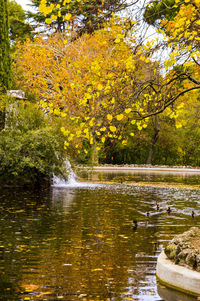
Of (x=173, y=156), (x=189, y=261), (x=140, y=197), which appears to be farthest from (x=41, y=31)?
(x=189, y=261)

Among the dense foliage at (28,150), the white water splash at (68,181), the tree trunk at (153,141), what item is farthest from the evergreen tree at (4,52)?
the tree trunk at (153,141)

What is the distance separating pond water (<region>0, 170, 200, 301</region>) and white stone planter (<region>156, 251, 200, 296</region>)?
0.42 feet

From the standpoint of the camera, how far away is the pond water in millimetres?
6517

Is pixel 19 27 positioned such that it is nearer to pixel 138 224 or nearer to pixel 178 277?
pixel 138 224

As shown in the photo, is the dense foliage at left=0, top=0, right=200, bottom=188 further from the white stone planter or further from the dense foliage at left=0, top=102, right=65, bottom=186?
the white stone planter

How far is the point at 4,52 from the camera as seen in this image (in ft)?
90.7

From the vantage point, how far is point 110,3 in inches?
326

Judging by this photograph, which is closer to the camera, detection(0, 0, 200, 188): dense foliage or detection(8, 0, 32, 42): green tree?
detection(0, 0, 200, 188): dense foliage

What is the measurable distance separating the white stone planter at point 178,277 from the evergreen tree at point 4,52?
21440 mm

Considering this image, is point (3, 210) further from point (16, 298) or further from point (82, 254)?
point (16, 298)

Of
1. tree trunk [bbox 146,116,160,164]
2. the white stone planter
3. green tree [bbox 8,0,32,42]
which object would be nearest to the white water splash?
the white stone planter

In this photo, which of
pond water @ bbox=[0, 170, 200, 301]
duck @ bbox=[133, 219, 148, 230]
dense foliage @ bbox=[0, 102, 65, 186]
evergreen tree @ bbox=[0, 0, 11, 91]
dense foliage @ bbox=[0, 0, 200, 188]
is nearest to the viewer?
pond water @ bbox=[0, 170, 200, 301]

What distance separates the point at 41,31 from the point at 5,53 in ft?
78.3

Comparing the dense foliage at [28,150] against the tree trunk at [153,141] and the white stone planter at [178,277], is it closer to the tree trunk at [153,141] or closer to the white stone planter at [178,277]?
the white stone planter at [178,277]
